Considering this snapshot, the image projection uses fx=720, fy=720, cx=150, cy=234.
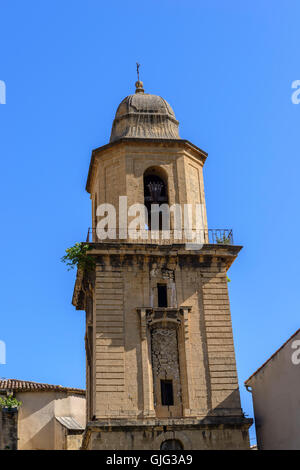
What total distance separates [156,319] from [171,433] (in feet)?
13.5

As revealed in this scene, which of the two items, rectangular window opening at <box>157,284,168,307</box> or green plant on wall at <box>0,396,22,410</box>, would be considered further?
green plant on wall at <box>0,396,22,410</box>

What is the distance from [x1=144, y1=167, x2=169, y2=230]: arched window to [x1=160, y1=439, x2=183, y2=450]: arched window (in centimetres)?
853

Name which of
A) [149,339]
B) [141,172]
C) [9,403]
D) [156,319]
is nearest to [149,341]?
[149,339]

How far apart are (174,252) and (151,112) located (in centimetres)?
706

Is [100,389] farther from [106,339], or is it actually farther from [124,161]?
[124,161]

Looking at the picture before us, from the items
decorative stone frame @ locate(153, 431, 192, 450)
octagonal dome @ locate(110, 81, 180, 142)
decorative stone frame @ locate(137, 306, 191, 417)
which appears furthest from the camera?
octagonal dome @ locate(110, 81, 180, 142)

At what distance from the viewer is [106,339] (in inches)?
1001

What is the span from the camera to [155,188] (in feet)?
95.0

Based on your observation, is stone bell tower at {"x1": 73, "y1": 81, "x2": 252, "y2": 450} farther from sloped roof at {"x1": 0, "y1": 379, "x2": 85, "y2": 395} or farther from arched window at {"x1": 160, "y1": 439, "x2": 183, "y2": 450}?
sloped roof at {"x1": 0, "y1": 379, "x2": 85, "y2": 395}

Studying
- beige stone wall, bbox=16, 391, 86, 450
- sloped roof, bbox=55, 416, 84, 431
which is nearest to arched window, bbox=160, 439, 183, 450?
sloped roof, bbox=55, 416, 84, 431

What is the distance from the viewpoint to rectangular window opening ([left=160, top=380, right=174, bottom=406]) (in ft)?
82.7

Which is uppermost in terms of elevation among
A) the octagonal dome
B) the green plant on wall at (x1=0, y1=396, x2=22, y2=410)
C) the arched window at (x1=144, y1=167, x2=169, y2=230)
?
the octagonal dome

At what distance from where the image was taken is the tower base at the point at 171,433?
23.8 m
